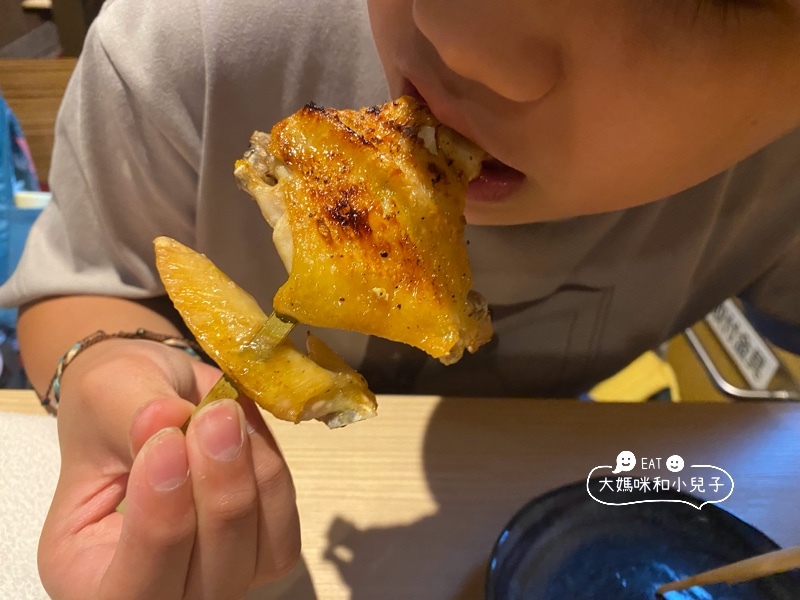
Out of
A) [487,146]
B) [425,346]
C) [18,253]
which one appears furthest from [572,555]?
[18,253]

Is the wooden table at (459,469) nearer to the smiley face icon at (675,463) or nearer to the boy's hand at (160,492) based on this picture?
the smiley face icon at (675,463)

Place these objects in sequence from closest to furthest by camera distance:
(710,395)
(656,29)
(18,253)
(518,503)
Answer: (656,29) < (518,503) < (18,253) < (710,395)

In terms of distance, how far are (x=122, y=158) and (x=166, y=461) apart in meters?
0.58

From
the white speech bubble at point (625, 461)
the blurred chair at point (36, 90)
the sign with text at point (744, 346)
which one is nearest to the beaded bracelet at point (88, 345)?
the white speech bubble at point (625, 461)

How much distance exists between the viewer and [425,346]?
0.51 m

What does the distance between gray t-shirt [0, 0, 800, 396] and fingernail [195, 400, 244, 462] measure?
0.51 meters

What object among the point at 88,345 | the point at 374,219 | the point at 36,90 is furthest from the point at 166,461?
the point at 36,90

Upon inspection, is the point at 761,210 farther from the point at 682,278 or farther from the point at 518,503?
the point at 518,503

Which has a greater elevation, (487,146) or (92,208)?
(487,146)

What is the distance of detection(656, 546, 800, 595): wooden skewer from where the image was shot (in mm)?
546

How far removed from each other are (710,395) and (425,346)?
201 cm

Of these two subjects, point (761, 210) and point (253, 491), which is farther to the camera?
point (761, 210)

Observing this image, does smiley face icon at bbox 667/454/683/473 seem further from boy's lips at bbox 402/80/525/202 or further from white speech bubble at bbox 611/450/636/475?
boy's lips at bbox 402/80/525/202

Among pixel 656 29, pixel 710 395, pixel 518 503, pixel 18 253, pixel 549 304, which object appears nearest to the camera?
pixel 656 29
